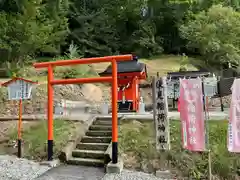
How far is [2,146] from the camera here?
744 cm

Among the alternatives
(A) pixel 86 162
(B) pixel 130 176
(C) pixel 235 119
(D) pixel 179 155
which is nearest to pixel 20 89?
(A) pixel 86 162

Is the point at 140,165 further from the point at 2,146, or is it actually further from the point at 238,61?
the point at 238,61

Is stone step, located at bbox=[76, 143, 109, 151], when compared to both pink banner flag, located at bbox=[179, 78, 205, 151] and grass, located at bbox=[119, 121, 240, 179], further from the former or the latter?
pink banner flag, located at bbox=[179, 78, 205, 151]

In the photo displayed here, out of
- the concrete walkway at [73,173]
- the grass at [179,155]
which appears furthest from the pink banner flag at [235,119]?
the concrete walkway at [73,173]

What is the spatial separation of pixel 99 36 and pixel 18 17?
26.1 ft

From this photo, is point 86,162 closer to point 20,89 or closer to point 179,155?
point 179,155

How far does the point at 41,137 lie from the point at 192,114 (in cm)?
434

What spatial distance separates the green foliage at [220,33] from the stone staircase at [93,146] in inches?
446

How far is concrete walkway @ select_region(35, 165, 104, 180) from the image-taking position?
211 inches

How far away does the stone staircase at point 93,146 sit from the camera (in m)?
6.21

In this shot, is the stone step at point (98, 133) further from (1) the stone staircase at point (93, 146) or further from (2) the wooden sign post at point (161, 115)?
(2) the wooden sign post at point (161, 115)

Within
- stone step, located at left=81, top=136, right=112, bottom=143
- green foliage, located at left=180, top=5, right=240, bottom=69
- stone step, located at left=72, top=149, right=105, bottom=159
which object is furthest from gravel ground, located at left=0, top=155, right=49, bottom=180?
green foliage, located at left=180, top=5, right=240, bottom=69

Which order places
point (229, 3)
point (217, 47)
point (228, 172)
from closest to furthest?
point (228, 172)
point (217, 47)
point (229, 3)

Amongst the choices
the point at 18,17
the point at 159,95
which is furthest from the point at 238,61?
the point at 18,17
